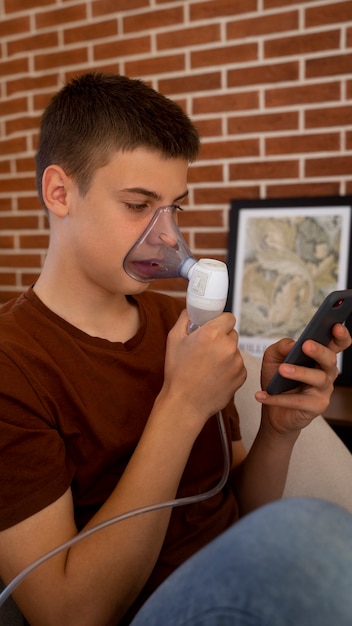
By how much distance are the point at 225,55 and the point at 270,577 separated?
1890 millimetres

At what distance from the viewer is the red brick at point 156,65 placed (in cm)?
222

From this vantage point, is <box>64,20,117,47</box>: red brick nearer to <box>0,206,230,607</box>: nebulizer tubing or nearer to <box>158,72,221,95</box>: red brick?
<box>158,72,221,95</box>: red brick

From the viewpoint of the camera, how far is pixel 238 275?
2.17 metres

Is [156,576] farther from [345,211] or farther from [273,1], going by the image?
[273,1]

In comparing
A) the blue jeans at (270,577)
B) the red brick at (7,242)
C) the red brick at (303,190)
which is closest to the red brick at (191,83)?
the red brick at (303,190)

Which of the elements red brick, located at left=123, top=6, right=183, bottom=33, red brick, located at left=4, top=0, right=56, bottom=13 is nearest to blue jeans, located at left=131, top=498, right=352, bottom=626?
red brick, located at left=123, top=6, right=183, bottom=33

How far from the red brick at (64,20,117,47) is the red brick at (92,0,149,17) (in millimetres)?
35

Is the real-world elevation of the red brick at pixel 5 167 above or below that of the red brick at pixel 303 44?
below

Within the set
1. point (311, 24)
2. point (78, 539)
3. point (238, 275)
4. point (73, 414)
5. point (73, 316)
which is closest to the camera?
point (78, 539)

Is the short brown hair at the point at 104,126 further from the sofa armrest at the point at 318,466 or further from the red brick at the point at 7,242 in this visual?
the red brick at the point at 7,242

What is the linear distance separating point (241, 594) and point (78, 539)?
1.17 feet

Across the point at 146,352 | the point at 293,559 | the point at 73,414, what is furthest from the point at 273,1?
the point at 293,559

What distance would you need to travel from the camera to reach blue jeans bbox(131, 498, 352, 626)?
0.55m

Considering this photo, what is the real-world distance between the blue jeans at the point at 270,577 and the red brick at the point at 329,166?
5.14ft
